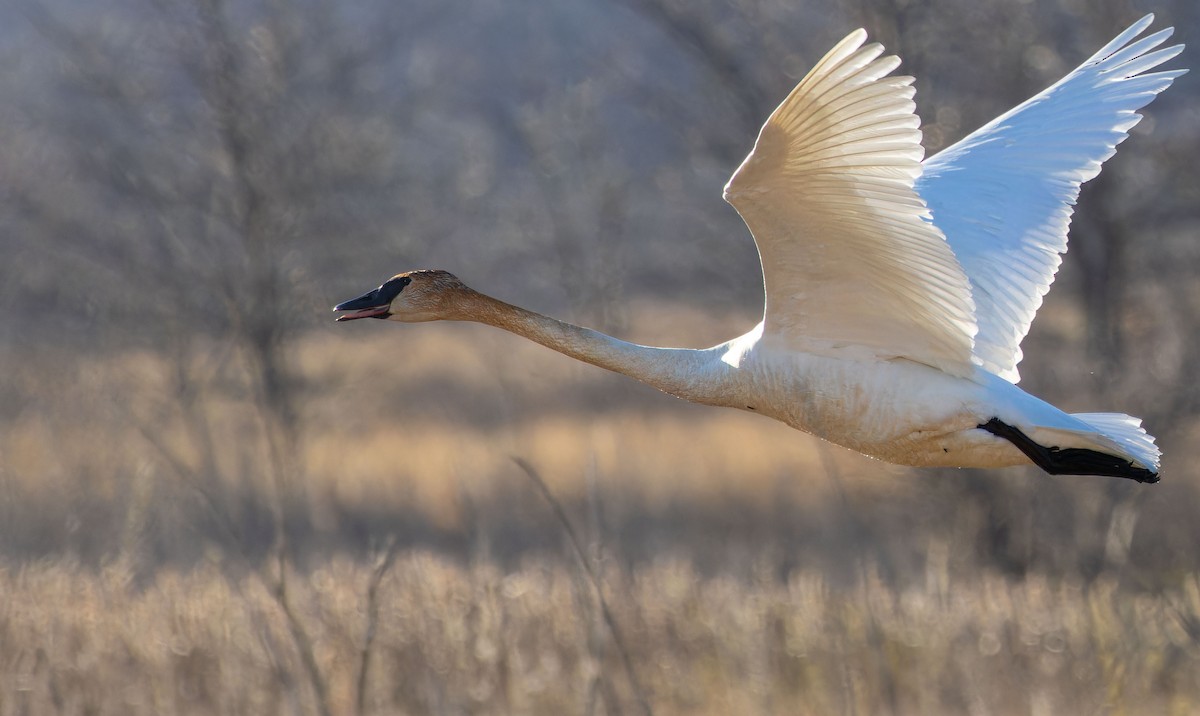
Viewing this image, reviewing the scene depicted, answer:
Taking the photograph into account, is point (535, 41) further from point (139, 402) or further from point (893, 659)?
point (893, 659)

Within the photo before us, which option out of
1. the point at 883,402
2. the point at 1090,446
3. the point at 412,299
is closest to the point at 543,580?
the point at 412,299

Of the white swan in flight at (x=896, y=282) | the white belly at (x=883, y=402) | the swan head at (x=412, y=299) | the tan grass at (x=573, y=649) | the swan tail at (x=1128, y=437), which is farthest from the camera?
the tan grass at (x=573, y=649)

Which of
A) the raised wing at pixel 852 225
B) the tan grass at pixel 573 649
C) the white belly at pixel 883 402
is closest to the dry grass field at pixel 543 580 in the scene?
the tan grass at pixel 573 649

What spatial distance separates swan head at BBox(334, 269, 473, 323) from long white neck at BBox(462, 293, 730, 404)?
38 cm

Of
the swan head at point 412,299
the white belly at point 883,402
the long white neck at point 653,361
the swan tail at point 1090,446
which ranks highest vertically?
the swan head at point 412,299

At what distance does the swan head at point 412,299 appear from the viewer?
5.34m

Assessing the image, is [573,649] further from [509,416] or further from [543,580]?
[509,416]

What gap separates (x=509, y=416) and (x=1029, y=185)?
2408 mm

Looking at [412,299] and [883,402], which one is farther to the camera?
[412,299]

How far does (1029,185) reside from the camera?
573cm

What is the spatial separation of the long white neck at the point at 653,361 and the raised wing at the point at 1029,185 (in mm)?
1036

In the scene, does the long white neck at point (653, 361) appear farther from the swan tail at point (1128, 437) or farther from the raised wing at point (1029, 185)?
the swan tail at point (1128, 437)

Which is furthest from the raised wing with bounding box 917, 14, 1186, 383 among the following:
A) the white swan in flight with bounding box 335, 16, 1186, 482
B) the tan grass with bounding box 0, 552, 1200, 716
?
the tan grass with bounding box 0, 552, 1200, 716

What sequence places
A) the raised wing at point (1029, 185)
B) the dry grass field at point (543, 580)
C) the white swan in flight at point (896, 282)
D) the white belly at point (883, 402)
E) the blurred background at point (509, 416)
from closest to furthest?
the white swan in flight at point (896, 282)
the white belly at point (883, 402)
the raised wing at point (1029, 185)
the dry grass field at point (543, 580)
the blurred background at point (509, 416)
